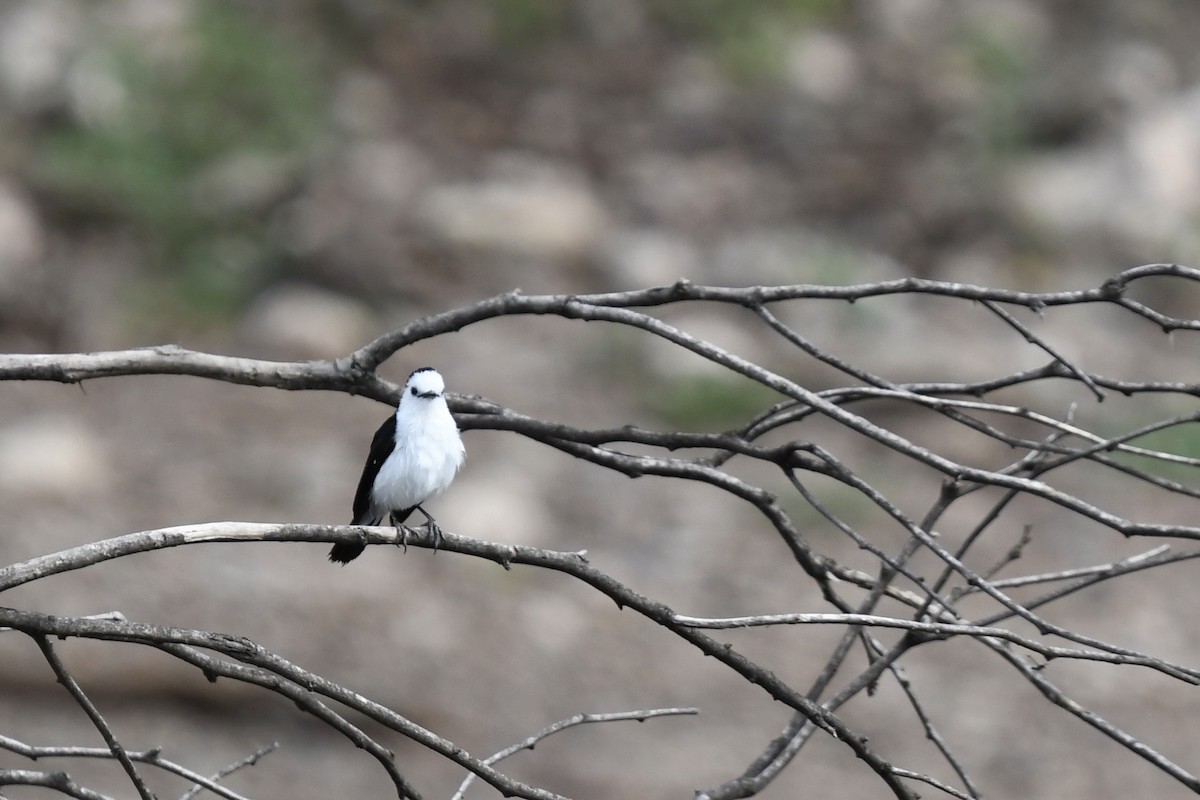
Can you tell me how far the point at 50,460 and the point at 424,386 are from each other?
22.8ft

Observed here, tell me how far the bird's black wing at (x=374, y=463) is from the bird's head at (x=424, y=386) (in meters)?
0.26

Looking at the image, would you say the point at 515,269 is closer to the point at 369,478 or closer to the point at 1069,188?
the point at 1069,188

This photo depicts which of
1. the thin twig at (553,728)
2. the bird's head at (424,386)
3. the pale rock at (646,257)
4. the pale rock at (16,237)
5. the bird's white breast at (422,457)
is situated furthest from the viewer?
the pale rock at (646,257)

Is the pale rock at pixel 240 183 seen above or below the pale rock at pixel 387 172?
below

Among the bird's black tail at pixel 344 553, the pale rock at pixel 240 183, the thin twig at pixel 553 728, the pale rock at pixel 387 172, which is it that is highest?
the pale rock at pixel 387 172

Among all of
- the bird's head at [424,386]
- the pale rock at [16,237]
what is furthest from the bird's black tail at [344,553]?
the pale rock at [16,237]

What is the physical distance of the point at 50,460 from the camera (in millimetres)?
10336

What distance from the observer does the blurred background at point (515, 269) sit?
902 centimetres

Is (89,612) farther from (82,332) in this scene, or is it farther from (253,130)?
(253,130)

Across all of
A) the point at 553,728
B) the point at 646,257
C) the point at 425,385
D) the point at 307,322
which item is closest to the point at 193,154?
the point at 307,322

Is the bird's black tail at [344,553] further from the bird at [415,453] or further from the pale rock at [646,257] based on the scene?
the pale rock at [646,257]

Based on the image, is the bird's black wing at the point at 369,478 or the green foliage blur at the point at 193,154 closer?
the bird's black wing at the point at 369,478

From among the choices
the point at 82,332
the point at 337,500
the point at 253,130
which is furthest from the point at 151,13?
the point at 337,500

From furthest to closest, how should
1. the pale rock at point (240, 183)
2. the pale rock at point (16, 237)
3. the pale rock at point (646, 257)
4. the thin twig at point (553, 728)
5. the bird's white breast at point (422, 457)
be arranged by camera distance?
the pale rock at point (646, 257) < the pale rock at point (240, 183) < the pale rock at point (16, 237) < the bird's white breast at point (422, 457) < the thin twig at point (553, 728)
